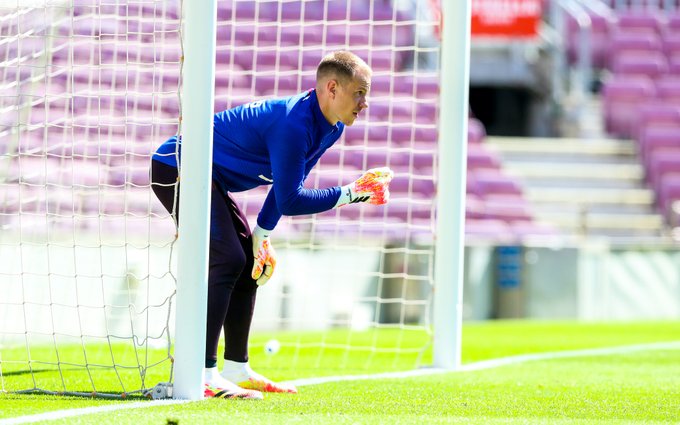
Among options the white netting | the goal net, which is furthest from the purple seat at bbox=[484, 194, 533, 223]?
the white netting

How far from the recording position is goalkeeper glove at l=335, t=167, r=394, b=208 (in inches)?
163

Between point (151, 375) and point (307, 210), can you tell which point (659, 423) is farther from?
point (151, 375)

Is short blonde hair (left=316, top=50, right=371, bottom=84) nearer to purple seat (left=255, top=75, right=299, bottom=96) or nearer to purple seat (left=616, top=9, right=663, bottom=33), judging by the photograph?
purple seat (left=255, top=75, right=299, bottom=96)

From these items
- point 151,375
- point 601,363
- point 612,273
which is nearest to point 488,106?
point 612,273

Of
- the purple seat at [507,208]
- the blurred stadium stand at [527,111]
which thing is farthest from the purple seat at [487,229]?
the purple seat at [507,208]

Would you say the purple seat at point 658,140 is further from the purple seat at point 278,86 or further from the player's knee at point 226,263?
the player's knee at point 226,263

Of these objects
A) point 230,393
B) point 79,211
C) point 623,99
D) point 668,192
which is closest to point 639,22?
point 623,99

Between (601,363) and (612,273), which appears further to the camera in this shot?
(612,273)

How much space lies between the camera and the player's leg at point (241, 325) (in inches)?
171

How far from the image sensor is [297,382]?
488 centimetres

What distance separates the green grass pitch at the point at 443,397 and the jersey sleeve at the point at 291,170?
2.25ft

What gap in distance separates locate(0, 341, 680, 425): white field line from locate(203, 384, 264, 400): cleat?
21 cm

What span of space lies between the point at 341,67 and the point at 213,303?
950 millimetres

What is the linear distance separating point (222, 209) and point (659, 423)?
5.54 feet
